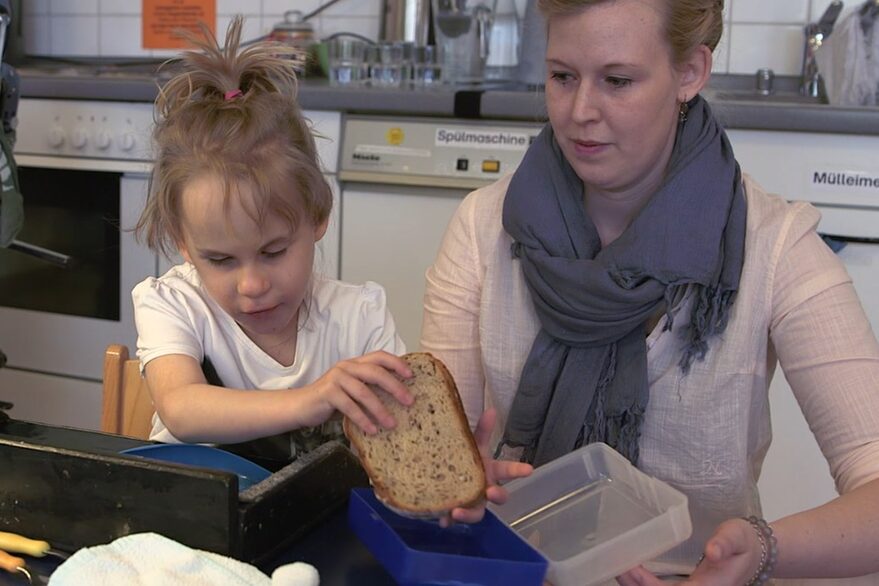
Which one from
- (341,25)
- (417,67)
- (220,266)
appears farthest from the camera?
(341,25)

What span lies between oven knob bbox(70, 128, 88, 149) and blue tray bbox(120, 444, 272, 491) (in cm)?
173

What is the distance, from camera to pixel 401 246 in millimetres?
2189

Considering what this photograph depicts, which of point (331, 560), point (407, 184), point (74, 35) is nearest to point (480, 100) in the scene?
point (407, 184)

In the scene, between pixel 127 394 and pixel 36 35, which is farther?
pixel 36 35

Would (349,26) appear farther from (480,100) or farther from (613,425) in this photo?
(613,425)

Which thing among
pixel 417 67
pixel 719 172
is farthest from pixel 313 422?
pixel 417 67

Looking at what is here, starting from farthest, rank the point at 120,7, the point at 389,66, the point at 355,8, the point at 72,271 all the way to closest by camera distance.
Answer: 1. the point at 120,7
2. the point at 355,8
3. the point at 72,271
4. the point at 389,66

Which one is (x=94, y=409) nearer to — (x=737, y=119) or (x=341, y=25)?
(x=341, y=25)

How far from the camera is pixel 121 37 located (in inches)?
120

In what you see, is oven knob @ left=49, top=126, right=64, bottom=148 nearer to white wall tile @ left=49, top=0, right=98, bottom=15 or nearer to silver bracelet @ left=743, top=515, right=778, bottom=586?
white wall tile @ left=49, top=0, right=98, bottom=15

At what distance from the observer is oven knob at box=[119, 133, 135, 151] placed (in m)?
2.35

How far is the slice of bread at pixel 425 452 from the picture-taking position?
2.53ft

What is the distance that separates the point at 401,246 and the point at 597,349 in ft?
3.25

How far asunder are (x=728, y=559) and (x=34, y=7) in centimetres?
292
